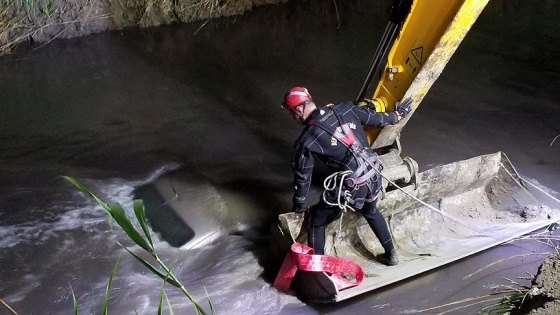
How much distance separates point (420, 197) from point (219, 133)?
2624 millimetres

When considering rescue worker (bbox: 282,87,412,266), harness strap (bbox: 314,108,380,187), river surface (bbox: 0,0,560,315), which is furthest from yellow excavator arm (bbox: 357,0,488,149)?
river surface (bbox: 0,0,560,315)

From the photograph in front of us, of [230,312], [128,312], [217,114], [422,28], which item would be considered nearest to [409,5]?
[422,28]

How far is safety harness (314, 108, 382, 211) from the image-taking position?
3.99m

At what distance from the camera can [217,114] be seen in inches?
273

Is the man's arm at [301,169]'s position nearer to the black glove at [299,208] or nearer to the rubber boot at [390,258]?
the black glove at [299,208]

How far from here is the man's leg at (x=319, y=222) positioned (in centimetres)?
414

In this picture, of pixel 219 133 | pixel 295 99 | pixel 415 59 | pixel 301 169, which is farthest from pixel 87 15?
pixel 415 59

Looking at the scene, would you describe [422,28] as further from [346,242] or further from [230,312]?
[230,312]

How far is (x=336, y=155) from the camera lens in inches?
158

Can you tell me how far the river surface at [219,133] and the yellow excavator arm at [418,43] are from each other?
1449 millimetres

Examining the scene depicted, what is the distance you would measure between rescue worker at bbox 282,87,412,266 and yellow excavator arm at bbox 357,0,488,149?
0.15m

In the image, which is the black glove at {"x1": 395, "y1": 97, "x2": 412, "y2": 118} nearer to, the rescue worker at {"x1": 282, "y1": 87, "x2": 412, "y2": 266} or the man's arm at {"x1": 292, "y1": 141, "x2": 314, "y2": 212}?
the rescue worker at {"x1": 282, "y1": 87, "x2": 412, "y2": 266}

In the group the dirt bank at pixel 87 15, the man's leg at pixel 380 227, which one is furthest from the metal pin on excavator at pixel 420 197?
the dirt bank at pixel 87 15

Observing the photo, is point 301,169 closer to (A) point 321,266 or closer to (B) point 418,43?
(A) point 321,266
